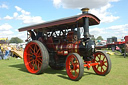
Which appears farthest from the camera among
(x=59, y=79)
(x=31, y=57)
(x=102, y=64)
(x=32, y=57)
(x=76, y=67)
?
(x=31, y=57)

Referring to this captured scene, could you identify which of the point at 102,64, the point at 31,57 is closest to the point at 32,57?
the point at 31,57

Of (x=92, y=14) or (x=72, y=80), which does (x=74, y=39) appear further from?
(x=72, y=80)

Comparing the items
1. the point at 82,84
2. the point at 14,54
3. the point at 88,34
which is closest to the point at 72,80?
the point at 82,84

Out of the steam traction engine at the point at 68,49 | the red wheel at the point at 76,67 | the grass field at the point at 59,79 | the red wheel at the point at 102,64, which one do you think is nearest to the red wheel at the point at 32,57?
the steam traction engine at the point at 68,49

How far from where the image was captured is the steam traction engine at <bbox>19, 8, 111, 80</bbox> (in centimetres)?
511

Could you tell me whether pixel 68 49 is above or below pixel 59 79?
above

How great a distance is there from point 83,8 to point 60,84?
3.01m

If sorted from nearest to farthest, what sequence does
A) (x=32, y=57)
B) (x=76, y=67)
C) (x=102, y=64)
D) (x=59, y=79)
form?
1. (x=76, y=67)
2. (x=59, y=79)
3. (x=102, y=64)
4. (x=32, y=57)

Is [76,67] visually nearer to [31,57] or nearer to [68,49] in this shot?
[68,49]

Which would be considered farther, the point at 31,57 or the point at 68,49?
the point at 31,57

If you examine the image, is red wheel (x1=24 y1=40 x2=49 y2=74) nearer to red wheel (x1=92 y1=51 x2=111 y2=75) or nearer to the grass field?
the grass field

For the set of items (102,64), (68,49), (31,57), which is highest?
(68,49)

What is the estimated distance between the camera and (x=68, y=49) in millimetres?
5809

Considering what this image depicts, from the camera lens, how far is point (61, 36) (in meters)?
6.67
